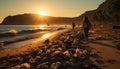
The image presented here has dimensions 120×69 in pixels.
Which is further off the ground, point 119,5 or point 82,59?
point 119,5

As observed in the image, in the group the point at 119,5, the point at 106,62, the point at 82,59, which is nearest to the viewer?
the point at 106,62

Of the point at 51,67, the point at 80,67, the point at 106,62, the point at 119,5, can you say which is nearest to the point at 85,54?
the point at 106,62

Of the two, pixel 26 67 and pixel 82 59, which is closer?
pixel 26 67

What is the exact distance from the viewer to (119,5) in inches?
1689

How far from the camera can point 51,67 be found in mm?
7793

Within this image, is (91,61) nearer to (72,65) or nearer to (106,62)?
(106,62)

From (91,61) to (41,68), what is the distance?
285 cm

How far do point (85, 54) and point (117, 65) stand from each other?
9.54 ft

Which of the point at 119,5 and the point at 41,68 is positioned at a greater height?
the point at 119,5

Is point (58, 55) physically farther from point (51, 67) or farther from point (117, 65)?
point (117, 65)

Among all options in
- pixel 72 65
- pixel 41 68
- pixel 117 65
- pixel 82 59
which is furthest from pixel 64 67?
pixel 117 65

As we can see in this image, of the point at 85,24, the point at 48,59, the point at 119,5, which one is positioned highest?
the point at 119,5

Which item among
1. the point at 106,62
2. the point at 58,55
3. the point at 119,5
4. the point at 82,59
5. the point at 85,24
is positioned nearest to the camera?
the point at 106,62

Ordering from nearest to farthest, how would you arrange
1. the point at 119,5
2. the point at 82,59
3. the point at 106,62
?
the point at 106,62 → the point at 82,59 → the point at 119,5
